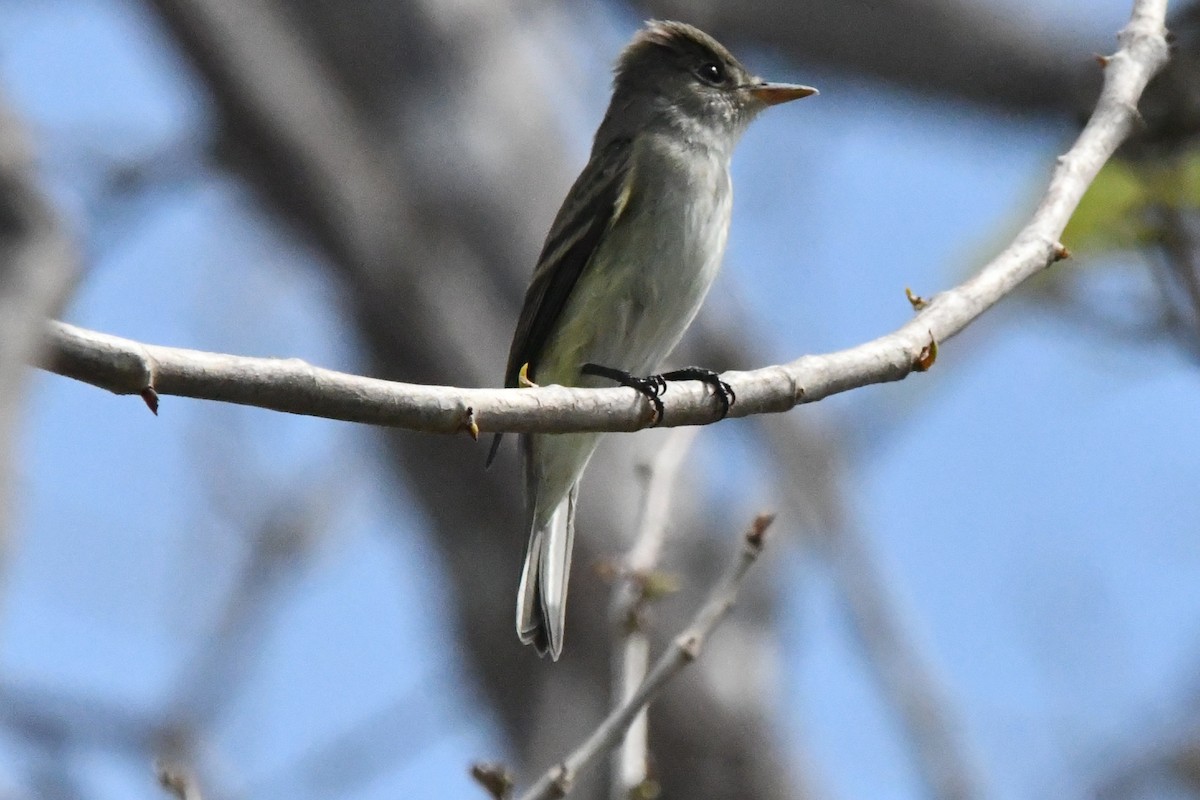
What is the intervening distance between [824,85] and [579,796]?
4.90 m

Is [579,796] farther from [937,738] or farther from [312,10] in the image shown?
[312,10]

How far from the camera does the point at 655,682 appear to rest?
2.81 m

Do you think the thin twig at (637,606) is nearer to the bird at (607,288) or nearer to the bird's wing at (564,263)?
the bird at (607,288)

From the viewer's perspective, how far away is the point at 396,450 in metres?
7.60

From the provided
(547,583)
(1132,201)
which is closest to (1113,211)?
(1132,201)

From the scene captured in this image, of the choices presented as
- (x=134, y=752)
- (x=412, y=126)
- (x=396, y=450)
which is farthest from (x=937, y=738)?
(x=412, y=126)

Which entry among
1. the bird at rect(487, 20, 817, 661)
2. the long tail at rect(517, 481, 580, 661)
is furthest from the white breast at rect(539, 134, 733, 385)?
the long tail at rect(517, 481, 580, 661)

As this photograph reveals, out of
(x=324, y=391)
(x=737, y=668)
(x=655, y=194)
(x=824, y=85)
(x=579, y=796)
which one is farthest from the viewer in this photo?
(x=824, y=85)

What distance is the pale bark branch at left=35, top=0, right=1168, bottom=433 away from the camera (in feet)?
7.47

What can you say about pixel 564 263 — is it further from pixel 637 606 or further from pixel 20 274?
pixel 20 274

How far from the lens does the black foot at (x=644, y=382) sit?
3229mm

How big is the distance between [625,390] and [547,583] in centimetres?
174

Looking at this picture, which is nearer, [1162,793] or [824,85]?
[1162,793]

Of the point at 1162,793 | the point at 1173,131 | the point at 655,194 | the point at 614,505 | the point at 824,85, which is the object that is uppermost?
the point at 824,85
